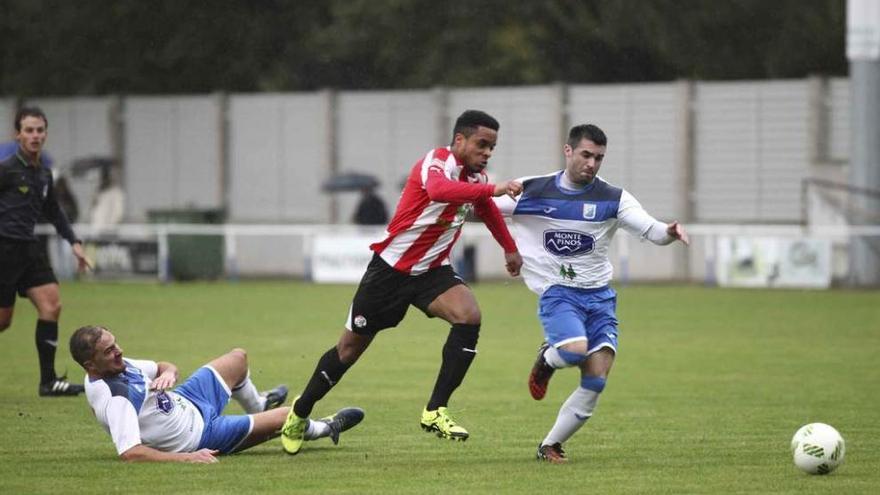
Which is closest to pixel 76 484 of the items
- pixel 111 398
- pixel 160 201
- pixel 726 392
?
pixel 111 398

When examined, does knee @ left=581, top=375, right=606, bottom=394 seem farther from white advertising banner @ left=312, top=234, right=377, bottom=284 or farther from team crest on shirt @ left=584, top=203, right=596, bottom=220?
white advertising banner @ left=312, top=234, right=377, bottom=284

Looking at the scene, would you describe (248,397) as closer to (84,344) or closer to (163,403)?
(163,403)

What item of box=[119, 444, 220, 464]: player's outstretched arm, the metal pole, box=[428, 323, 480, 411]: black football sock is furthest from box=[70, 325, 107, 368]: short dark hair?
the metal pole

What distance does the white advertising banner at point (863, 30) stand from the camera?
27531mm

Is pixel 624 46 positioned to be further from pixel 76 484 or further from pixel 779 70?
pixel 76 484

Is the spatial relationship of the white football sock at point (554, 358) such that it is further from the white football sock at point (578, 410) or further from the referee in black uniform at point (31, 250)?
the referee in black uniform at point (31, 250)

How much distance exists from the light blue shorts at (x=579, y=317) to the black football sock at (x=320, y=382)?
132 centimetres

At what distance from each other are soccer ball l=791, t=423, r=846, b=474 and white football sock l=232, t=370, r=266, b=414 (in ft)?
11.7

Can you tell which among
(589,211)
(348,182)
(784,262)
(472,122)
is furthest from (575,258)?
(348,182)

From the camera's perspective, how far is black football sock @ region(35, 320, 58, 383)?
1360 centimetres

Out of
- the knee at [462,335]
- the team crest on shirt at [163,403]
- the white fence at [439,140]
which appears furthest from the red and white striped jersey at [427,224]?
the white fence at [439,140]

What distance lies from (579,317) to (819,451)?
1639 millimetres

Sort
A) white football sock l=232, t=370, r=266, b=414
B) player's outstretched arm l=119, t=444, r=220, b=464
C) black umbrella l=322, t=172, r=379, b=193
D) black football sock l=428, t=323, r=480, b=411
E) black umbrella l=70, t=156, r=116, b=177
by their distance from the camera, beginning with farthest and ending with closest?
black umbrella l=70, t=156, r=116, b=177
black umbrella l=322, t=172, r=379, b=193
white football sock l=232, t=370, r=266, b=414
black football sock l=428, t=323, r=480, b=411
player's outstretched arm l=119, t=444, r=220, b=464

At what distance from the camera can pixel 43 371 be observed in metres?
13.6
